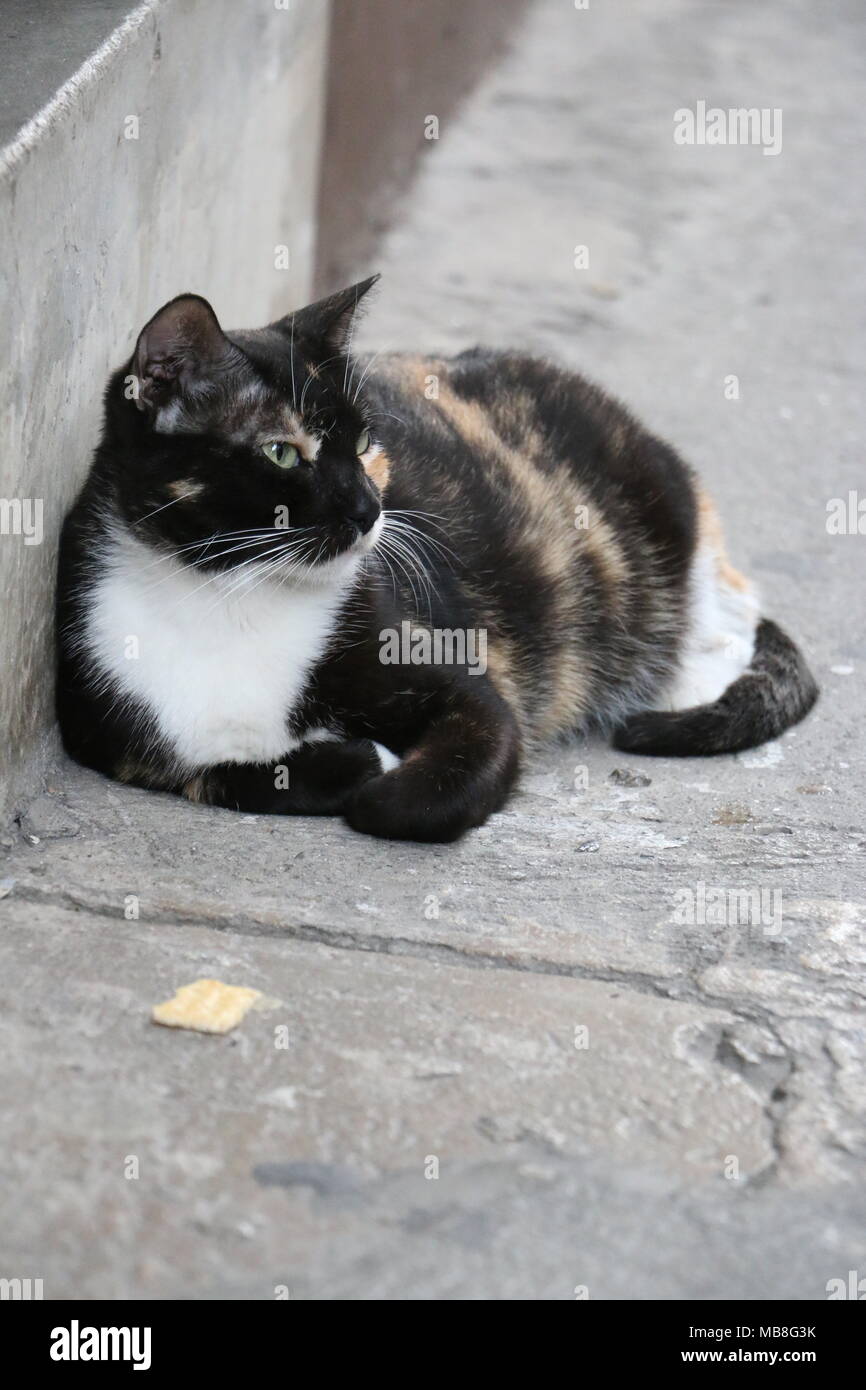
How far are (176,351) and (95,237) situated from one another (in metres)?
0.52

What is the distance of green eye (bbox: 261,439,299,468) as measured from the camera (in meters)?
2.94

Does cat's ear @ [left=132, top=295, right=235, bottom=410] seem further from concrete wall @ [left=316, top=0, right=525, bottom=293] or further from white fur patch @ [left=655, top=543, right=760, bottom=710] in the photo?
concrete wall @ [left=316, top=0, right=525, bottom=293]

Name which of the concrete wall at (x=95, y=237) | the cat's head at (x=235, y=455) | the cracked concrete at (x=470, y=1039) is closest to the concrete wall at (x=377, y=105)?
the concrete wall at (x=95, y=237)

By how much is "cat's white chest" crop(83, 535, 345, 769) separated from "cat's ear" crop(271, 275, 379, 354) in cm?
51

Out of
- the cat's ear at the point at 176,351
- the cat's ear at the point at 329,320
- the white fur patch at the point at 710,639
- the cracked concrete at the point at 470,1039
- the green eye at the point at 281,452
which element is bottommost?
the cracked concrete at the point at 470,1039

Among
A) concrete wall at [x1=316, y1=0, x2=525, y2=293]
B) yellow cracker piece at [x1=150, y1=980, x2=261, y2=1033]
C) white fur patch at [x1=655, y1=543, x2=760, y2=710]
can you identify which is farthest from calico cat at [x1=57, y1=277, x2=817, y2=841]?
concrete wall at [x1=316, y1=0, x2=525, y2=293]

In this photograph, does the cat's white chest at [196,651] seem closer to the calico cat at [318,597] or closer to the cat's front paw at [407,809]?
the calico cat at [318,597]

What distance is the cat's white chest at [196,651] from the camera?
308cm

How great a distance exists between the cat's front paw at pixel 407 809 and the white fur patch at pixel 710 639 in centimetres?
116

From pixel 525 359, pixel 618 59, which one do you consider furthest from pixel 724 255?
pixel 525 359

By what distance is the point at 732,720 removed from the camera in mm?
3752

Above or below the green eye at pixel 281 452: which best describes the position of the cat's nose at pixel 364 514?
below

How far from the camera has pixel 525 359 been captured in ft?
13.6

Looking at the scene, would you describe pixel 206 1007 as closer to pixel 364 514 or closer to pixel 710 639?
pixel 364 514
